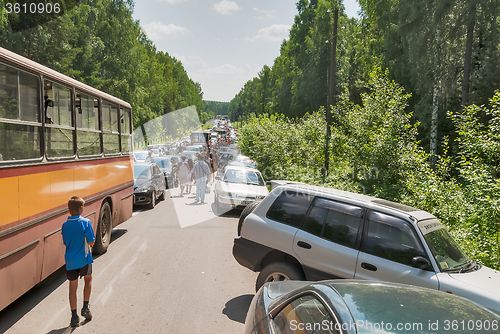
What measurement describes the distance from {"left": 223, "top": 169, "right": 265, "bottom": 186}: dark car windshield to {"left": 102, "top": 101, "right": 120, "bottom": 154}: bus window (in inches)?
225

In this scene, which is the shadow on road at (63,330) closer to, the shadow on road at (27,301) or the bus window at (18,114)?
the shadow on road at (27,301)

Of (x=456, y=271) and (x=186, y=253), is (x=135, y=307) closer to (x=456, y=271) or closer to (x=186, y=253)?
(x=186, y=253)

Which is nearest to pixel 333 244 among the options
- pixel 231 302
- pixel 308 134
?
pixel 231 302

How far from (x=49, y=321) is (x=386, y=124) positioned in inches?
366

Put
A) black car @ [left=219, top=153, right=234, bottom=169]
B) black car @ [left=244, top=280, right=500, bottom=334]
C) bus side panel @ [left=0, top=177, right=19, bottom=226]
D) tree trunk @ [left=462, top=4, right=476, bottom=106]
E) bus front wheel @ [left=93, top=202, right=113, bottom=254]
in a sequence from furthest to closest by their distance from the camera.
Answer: black car @ [left=219, top=153, right=234, bottom=169] → tree trunk @ [left=462, top=4, right=476, bottom=106] → bus front wheel @ [left=93, top=202, right=113, bottom=254] → bus side panel @ [left=0, top=177, right=19, bottom=226] → black car @ [left=244, top=280, right=500, bottom=334]

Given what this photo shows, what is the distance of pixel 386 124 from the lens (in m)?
10.8

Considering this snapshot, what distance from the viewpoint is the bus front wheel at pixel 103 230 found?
830cm

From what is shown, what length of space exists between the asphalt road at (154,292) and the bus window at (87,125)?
2.35m

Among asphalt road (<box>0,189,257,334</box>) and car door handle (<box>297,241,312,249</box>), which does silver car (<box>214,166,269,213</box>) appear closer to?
asphalt road (<box>0,189,257,334</box>)

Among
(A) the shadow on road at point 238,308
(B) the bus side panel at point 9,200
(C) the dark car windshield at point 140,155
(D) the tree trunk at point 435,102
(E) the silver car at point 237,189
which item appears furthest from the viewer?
(C) the dark car windshield at point 140,155

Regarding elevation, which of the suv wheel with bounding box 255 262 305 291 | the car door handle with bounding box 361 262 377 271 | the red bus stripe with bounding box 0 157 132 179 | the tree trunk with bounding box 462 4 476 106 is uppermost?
the tree trunk with bounding box 462 4 476 106

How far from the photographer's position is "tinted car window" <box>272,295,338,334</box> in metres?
2.52

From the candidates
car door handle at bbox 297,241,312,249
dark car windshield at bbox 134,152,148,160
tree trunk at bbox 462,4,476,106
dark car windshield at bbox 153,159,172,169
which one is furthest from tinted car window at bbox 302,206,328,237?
dark car windshield at bbox 134,152,148,160

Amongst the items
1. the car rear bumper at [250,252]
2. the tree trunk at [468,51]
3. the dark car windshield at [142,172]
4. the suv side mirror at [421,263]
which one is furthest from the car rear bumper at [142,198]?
the tree trunk at [468,51]
